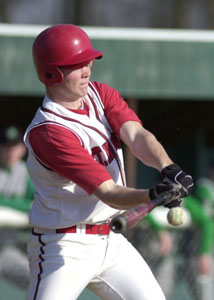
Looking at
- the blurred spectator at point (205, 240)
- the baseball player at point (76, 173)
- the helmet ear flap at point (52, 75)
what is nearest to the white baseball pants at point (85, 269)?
the baseball player at point (76, 173)

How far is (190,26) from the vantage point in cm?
1552

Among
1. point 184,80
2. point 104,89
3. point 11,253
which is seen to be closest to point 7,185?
point 11,253

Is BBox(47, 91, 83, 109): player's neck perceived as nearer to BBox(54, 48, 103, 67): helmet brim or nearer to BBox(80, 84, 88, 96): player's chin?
BBox(80, 84, 88, 96): player's chin

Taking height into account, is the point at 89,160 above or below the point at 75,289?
above

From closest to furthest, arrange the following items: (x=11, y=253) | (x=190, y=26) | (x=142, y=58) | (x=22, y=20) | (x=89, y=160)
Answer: (x=89, y=160) < (x=11, y=253) < (x=142, y=58) < (x=22, y=20) < (x=190, y=26)

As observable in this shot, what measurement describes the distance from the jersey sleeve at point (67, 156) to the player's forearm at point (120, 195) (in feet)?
0.10

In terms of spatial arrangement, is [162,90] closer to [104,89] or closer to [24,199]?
[24,199]

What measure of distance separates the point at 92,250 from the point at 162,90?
5105 mm

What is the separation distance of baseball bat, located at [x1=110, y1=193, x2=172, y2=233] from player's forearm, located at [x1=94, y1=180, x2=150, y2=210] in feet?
0.30

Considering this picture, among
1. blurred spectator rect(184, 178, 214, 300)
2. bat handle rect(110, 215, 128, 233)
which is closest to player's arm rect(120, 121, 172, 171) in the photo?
bat handle rect(110, 215, 128, 233)

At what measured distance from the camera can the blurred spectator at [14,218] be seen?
525 centimetres

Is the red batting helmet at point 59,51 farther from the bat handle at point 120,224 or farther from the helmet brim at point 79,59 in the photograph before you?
the bat handle at point 120,224

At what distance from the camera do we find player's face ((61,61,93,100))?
2.99 metres

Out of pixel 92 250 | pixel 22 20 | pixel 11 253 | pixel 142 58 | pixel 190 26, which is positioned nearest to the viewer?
pixel 92 250
